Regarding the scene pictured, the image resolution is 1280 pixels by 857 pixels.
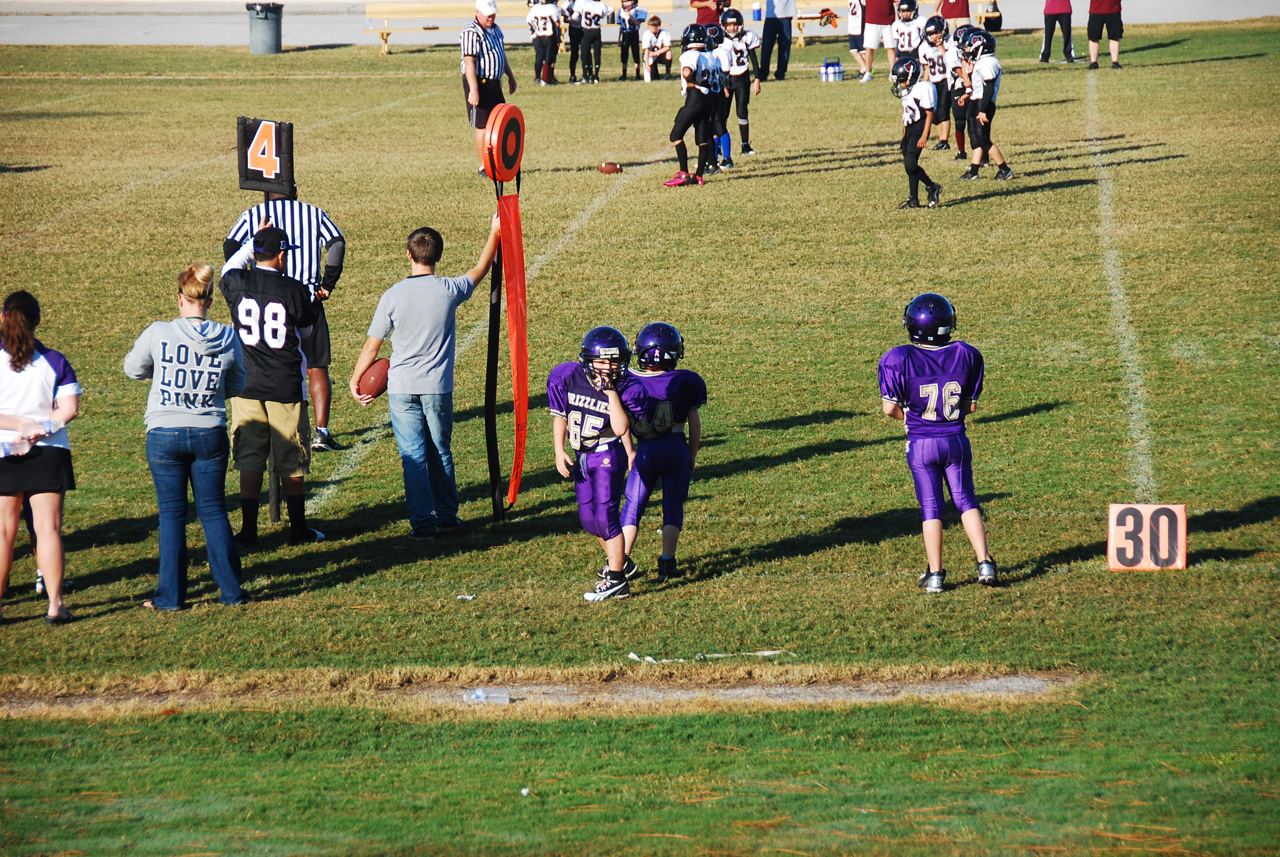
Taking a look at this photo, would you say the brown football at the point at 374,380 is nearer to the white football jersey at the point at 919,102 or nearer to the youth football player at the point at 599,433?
the youth football player at the point at 599,433

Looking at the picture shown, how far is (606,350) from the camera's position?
21.8 ft

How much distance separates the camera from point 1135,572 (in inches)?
288

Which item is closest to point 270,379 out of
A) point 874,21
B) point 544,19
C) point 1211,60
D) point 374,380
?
point 374,380

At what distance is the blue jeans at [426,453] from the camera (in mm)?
7977

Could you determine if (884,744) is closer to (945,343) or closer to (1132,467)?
(945,343)

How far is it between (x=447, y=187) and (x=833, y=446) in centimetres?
1052

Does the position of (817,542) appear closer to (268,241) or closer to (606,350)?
(606,350)

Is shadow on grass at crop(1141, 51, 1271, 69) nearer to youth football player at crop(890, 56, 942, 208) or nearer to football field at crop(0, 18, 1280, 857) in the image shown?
football field at crop(0, 18, 1280, 857)

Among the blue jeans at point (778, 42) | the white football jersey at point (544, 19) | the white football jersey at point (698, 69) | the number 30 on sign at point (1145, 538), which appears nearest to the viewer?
the number 30 on sign at point (1145, 538)

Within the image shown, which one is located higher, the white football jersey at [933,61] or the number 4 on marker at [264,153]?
the white football jersey at [933,61]

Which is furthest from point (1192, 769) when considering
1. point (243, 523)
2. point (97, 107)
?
point (97, 107)

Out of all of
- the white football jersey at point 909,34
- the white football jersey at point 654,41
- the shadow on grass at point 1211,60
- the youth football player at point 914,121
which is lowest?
the youth football player at point 914,121

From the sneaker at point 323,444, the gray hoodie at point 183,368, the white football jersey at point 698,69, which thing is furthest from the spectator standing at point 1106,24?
the gray hoodie at point 183,368

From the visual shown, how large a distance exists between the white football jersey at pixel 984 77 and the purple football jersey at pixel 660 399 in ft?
37.2
